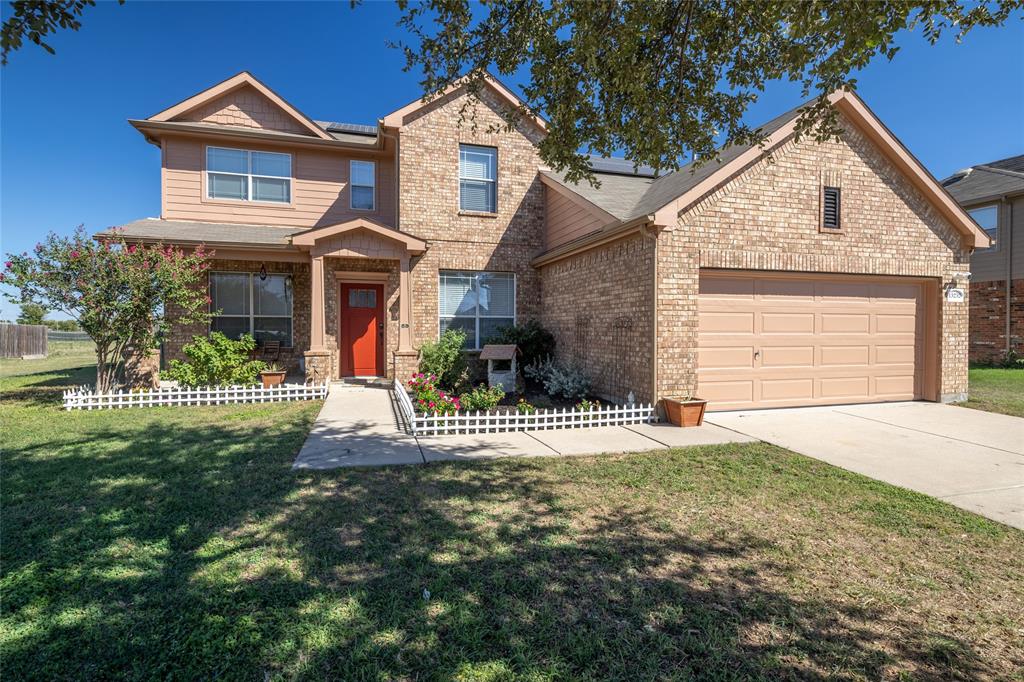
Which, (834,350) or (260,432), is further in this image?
(834,350)

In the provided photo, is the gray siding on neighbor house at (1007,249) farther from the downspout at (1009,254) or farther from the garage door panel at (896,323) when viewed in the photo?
the garage door panel at (896,323)

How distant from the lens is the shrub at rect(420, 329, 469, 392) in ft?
36.6

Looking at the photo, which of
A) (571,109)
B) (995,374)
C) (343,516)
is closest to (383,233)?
(571,109)

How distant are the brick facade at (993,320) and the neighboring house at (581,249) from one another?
31.0ft

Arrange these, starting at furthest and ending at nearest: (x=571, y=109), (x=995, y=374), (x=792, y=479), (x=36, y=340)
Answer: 1. (x=36, y=340)
2. (x=995, y=374)
3. (x=571, y=109)
4. (x=792, y=479)

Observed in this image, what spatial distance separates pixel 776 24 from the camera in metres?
5.57

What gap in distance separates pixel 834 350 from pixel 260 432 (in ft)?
34.7

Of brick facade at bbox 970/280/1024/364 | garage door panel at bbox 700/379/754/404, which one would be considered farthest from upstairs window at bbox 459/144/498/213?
brick facade at bbox 970/280/1024/364

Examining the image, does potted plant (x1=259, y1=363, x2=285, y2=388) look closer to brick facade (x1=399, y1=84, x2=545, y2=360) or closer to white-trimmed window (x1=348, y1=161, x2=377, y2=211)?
brick facade (x1=399, y1=84, x2=545, y2=360)

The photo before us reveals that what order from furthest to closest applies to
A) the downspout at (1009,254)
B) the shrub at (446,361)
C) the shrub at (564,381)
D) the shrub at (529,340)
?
the downspout at (1009,254), the shrub at (529,340), the shrub at (446,361), the shrub at (564,381)

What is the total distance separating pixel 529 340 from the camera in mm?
12070

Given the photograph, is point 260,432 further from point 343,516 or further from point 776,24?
point 776,24

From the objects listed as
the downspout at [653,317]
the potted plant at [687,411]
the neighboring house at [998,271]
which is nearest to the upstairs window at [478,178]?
the downspout at [653,317]

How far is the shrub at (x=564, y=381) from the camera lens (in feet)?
32.9
